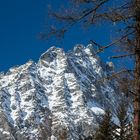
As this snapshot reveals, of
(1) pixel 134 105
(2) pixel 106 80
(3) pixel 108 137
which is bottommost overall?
(1) pixel 134 105

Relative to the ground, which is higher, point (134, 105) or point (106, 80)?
point (106, 80)

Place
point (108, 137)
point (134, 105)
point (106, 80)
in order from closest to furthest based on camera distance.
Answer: point (134, 105)
point (106, 80)
point (108, 137)

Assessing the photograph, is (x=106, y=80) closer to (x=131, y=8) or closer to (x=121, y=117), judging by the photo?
(x=131, y=8)

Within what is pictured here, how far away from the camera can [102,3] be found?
411 inches

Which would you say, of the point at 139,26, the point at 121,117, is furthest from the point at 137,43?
the point at 121,117

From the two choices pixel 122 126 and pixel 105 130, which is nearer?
pixel 122 126

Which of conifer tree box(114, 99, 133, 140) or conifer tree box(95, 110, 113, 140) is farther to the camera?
conifer tree box(95, 110, 113, 140)

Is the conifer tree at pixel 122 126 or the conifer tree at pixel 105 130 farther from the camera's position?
the conifer tree at pixel 105 130

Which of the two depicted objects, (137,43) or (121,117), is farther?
(121,117)

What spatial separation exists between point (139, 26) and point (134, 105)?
4.94 feet

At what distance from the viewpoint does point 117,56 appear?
420 inches

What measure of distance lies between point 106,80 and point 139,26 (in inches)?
52.1

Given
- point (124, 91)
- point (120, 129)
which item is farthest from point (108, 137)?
point (124, 91)

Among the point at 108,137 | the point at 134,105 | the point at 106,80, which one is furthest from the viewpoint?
the point at 108,137
